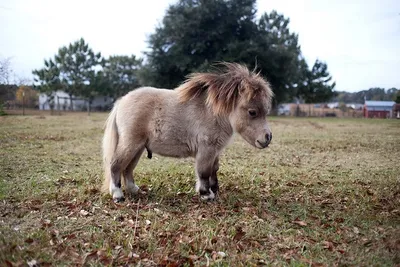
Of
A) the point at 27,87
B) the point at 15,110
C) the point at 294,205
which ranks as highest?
the point at 27,87

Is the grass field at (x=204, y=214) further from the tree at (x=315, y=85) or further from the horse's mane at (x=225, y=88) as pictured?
the tree at (x=315, y=85)

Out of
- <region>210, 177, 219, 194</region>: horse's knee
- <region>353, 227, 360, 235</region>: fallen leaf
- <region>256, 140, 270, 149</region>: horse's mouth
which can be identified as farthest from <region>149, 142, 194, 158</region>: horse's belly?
<region>353, 227, 360, 235</region>: fallen leaf

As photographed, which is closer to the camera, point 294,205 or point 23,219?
point 23,219

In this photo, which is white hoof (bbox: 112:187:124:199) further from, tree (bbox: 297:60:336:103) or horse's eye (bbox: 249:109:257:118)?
tree (bbox: 297:60:336:103)

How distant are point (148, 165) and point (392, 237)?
5511 mm

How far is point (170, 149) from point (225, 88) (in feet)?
4.42

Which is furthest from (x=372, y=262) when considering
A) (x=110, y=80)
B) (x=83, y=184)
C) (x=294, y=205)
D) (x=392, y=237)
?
(x=110, y=80)

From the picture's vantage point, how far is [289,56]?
91.7 feet

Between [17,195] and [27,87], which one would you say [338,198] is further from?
[27,87]

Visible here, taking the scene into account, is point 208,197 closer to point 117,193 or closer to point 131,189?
point 131,189

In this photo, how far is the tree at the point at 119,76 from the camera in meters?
47.2

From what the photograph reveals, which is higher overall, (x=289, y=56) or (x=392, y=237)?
(x=289, y=56)

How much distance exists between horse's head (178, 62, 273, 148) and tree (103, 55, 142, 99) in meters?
42.9

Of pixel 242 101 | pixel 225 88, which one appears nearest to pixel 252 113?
pixel 242 101
